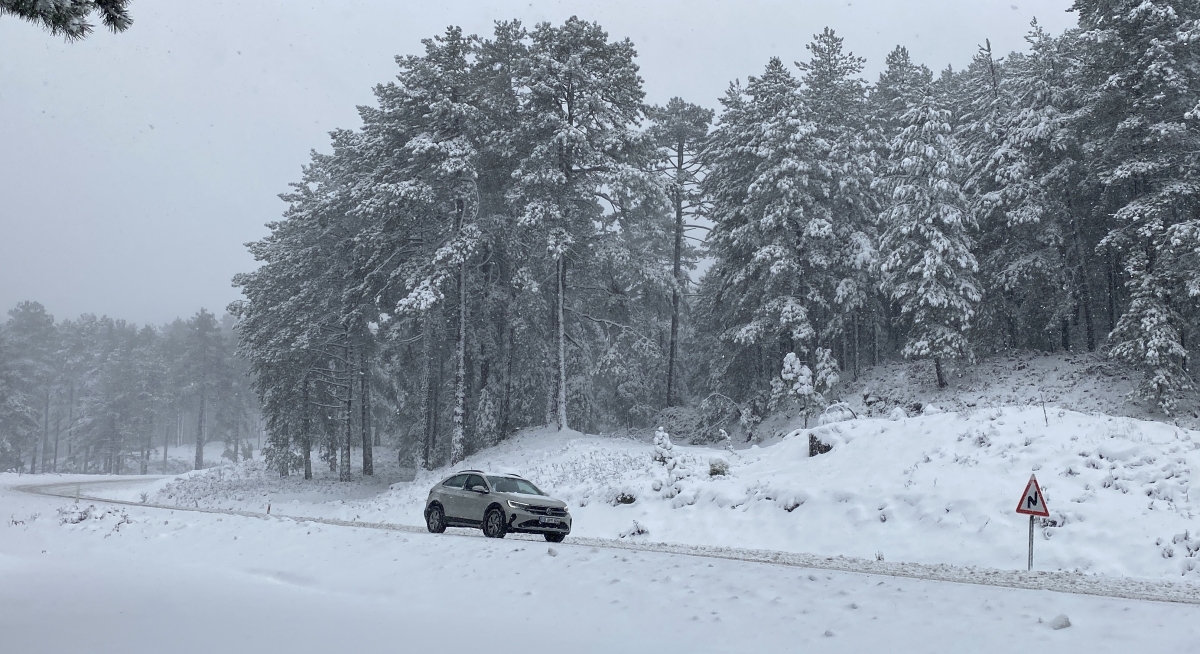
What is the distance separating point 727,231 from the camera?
1501 inches

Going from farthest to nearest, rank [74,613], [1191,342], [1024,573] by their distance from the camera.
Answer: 1. [1191,342]
2. [1024,573]
3. [74,613]

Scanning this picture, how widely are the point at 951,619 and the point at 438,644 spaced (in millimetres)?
5363

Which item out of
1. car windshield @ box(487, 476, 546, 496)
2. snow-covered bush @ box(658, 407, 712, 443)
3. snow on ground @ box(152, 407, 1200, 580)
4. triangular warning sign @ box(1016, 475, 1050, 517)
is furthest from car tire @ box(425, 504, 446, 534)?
snow-covered bush @ box(658, 407, 712, 443)

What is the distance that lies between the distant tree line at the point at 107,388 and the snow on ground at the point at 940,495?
6130cm

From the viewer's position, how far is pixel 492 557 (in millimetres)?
12234

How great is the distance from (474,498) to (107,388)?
3095 inches

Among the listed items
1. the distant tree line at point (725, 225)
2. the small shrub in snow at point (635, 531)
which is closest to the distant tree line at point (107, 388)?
the distant tree line at point (725, 225)

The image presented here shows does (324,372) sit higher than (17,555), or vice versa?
(324,372)

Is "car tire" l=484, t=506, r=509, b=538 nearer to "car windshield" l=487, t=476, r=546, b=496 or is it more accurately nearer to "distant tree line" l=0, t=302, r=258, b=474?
"car windshield" l=487, t=476, r=546, b=496

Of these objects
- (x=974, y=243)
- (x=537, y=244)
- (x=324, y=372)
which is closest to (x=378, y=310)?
(x=324, y=372)

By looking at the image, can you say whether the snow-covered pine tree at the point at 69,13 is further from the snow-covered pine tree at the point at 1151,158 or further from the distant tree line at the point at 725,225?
the snow-covered pine tree at the point at 1151,158

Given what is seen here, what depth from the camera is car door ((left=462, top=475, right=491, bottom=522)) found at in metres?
16.7

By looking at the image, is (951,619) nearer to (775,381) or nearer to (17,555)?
(17,555)

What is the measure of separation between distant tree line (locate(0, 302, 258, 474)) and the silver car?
61.4 metres
